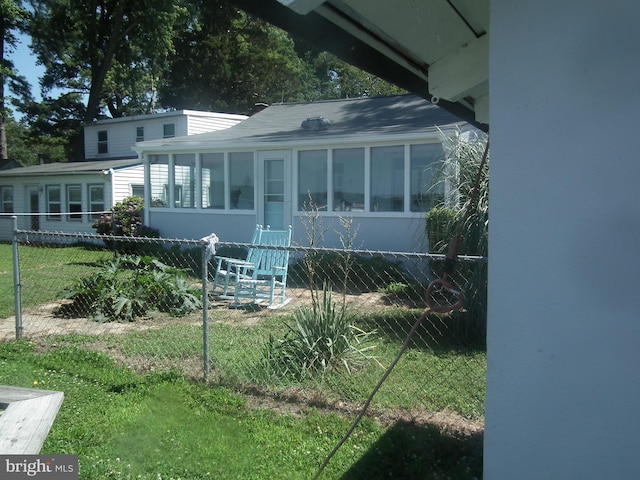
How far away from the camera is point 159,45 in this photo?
95.9 ft

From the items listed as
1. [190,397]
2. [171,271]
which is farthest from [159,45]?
[190,397]

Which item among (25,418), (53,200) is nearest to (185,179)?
(53,200)

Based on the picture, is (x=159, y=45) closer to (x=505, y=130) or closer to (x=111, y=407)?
(x=111, y=407)

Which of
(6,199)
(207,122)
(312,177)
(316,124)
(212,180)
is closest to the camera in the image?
(312,177)

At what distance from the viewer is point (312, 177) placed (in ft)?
41.8

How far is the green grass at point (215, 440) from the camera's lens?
3340mm

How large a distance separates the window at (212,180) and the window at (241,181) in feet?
1.25

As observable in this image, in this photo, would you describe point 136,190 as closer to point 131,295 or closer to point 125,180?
point 125,180

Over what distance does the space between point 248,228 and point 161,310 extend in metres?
5.81

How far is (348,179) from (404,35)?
9644 millimetres

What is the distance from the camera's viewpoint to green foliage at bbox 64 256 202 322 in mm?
7500

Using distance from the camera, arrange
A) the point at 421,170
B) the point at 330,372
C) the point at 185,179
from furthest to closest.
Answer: the point at 185,179, the point at 421,170, the point at 330,372

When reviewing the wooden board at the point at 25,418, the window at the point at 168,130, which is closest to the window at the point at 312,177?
the wooden board at the point at 25,418
